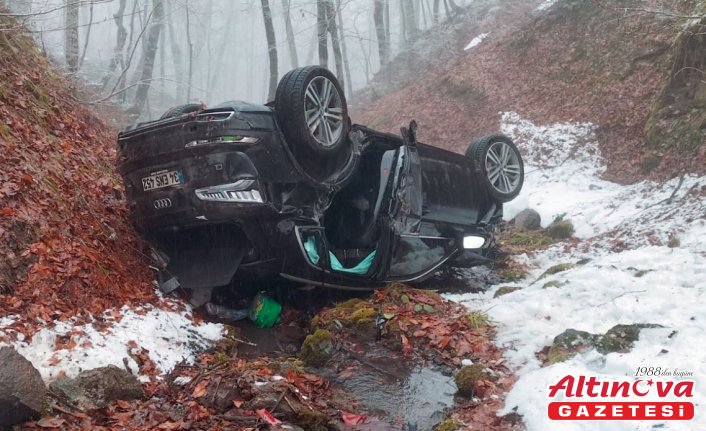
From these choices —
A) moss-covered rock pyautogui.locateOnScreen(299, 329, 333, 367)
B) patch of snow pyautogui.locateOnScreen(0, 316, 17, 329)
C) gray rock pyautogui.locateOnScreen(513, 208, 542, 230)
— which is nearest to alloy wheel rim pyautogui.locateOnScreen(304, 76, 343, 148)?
moss-covered rock pyautogui.locateOnScreen(299, 329, 333, 367)

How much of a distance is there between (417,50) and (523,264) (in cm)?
1885

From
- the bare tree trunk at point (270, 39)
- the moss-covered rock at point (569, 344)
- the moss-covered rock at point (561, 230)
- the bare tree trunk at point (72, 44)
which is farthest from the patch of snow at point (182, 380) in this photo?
the bare tree trunk at point (270, 39)

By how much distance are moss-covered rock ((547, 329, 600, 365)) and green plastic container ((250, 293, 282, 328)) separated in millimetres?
2705

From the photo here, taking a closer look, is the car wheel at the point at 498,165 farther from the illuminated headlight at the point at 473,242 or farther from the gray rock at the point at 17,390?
the gray rock at the point at 17,390

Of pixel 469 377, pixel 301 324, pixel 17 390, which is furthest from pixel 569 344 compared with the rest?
pixel 17 390

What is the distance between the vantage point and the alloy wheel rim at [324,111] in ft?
17.8

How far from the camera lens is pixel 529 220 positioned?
1067 centimetres

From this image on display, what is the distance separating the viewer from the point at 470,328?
5.55 meters

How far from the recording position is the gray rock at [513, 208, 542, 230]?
10586mm

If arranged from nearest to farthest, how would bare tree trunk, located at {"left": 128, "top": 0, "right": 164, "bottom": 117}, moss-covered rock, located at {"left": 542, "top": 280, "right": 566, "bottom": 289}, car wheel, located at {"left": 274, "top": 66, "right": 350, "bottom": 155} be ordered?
car wheel, located at {"left": 274, "top": 66, "right": 350, "bottom": 155}
moss-covered rock, located at {"left": 542, "top": 280, "right": 566, "bottom": 289}
bare tree trunk, located at {"left": 128, "top": 0, "right": 164, "bottom": 117}

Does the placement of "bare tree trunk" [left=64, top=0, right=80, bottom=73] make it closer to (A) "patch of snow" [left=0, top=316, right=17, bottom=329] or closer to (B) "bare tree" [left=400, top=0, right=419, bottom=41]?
(A) "patch of snow" [left=0, top=316, right=17, bottom=329]

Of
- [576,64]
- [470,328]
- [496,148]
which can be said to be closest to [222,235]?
[470,328]

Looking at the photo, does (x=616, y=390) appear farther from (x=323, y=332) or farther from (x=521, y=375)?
(x=323, y=332)

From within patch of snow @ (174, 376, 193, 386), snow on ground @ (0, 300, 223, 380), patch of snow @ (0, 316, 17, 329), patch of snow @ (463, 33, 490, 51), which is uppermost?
patch of snow @ (463, 33, 490, 51)
